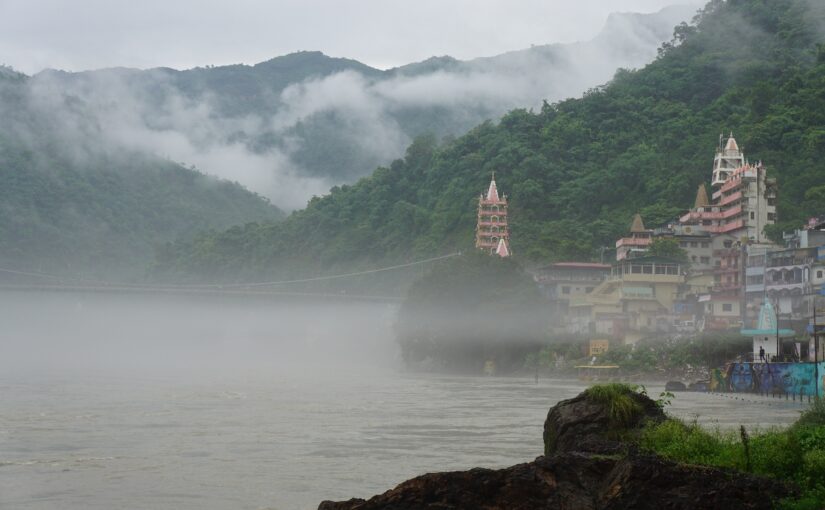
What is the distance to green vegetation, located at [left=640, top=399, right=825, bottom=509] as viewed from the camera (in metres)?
8.52

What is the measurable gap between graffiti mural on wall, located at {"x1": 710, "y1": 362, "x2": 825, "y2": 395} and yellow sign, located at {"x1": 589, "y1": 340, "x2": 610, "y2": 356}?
36.1 feet

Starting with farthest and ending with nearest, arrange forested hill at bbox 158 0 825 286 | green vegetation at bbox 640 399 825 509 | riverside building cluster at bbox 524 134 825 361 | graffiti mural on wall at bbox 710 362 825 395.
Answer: forested hill at bbox 158 0 825 286 < riverside building cluster at bbox 524 134 825 361 < graffiti mural on wall at bbox 710 362 825 395 < green vegetation at bbox 640 399 825 509

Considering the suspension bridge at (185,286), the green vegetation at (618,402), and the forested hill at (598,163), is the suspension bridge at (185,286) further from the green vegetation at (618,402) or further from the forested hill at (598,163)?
the green vegetation at (618,402)

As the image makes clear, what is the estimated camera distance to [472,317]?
61406 mm

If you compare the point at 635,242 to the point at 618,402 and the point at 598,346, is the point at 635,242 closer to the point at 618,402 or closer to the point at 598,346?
the point at 598,346

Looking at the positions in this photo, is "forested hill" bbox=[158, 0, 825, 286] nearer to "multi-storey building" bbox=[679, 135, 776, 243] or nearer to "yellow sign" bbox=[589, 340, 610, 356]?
"multi-storey building" bbox=[679, 135, 776, 243]

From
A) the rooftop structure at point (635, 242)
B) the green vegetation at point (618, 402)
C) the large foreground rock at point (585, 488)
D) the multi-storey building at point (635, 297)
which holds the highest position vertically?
the rooftop structure at point (635, 242)

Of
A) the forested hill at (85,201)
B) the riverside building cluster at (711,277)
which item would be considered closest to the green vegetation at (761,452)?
the riverside building cluster at (711,277)

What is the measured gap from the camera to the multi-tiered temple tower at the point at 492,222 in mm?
78250

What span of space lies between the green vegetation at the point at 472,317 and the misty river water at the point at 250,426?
2.88 meters

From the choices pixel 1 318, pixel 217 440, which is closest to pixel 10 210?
pixel 1 318

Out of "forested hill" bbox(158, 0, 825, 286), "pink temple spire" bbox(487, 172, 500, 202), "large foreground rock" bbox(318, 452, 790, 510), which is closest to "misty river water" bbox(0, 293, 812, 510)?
"large foreground rock" bbox(318, 452, 790, 510)

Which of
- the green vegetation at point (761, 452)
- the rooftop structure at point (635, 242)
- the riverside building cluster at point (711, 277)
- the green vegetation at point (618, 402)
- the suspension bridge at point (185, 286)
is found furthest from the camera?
the suspension bridge at point (185, 286)

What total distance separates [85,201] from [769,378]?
8317 cm
